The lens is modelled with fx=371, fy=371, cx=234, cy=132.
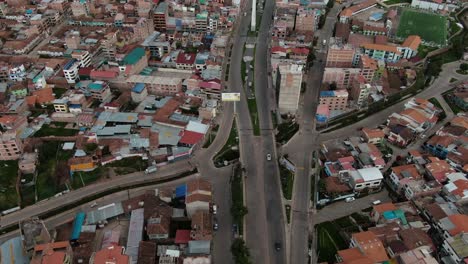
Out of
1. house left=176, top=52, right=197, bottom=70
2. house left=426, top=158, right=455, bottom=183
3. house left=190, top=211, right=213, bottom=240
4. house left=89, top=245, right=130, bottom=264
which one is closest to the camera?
house left=89, top=245, right=130, bottom=264

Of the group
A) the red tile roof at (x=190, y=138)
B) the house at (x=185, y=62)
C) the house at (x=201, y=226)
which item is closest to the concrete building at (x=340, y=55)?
the house at (x=185, y=62)

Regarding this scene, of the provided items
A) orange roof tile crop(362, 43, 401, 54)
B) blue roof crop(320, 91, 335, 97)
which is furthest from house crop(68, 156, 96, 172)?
orange roof tile crop(362, 43, 401, 54)

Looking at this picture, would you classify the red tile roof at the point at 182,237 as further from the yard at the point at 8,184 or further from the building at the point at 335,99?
the building at the point at 335,99

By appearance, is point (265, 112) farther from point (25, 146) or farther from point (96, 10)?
point (96, 10)

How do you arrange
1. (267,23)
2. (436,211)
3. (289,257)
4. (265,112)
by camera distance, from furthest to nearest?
(267,23) → (265,112) → (436,211) → (289,257)

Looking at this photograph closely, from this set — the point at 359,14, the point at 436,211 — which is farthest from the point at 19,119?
the point at 359,14

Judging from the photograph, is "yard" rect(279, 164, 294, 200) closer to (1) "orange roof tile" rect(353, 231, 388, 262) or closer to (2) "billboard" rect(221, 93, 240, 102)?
(1) "orange roof tile" rect(353, 231, 388, 262)
